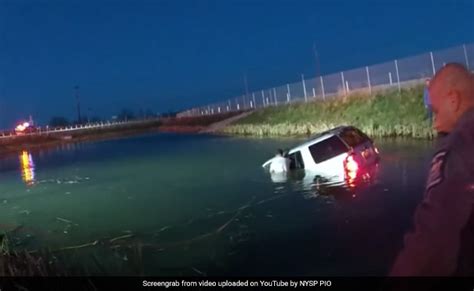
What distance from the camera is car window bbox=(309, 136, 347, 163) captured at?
17.5 meters

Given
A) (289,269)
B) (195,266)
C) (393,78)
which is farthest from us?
(393,78)

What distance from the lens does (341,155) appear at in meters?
17.6

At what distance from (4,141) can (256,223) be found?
66.6m

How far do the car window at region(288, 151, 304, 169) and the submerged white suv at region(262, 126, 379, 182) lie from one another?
1.11ft

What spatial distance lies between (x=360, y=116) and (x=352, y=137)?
20.8 m

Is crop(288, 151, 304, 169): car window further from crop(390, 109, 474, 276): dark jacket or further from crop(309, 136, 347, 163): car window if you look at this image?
crop(390, 109, 474, 276): dark jacket

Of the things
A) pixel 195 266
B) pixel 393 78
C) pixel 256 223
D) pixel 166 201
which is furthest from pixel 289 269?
pixel 393 78

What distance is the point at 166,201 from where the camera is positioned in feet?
59.2

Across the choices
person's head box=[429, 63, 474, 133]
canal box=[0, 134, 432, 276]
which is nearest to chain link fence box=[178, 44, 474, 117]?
canal box=[0, 134, 432, 276]

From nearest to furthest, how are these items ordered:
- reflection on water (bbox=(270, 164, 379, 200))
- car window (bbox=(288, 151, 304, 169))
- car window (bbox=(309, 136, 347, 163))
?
reflection on water (bbox=(270, 164, 379, 200)) < car window (bbox=(309, 136, 347, 163)) < car window (bbox=(288, 151, 304, 169))

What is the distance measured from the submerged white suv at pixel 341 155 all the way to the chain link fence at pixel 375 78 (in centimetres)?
1728

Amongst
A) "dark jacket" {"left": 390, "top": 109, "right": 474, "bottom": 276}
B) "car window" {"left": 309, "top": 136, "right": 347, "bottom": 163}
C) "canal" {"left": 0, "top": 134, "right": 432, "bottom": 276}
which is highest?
"dark jacket" {"left": 390, "top": 109, "right": 474, "bottom": 276}

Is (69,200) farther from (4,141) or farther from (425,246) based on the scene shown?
(4,141)

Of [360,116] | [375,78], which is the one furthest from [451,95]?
[375,78]
